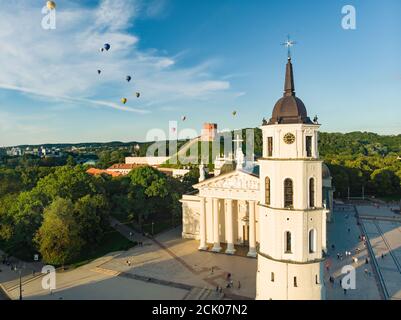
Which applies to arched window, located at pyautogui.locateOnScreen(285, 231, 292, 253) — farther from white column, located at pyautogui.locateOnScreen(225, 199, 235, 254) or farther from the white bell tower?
white column, located at pyautogui.locateOnScreen(225, 199, 235, 254)

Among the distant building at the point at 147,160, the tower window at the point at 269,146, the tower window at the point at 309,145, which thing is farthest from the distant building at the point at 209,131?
the tower window at the point at 309,145

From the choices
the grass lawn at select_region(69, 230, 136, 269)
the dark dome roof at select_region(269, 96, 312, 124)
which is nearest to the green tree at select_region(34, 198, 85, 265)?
the grass lawn at select_region(69, 230, 136, 269)

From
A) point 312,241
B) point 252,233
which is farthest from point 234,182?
point 312,241

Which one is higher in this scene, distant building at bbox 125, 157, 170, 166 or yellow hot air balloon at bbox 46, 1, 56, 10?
yellow hot air balloon at bbox 46, 1, 56, 10

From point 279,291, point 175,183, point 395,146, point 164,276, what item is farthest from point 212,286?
point 395,146

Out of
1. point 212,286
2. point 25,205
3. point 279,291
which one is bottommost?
point 212,286

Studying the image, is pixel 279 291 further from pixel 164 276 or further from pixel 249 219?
pixel 249 219

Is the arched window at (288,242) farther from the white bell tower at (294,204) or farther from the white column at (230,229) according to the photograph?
the white column at (230,229)
